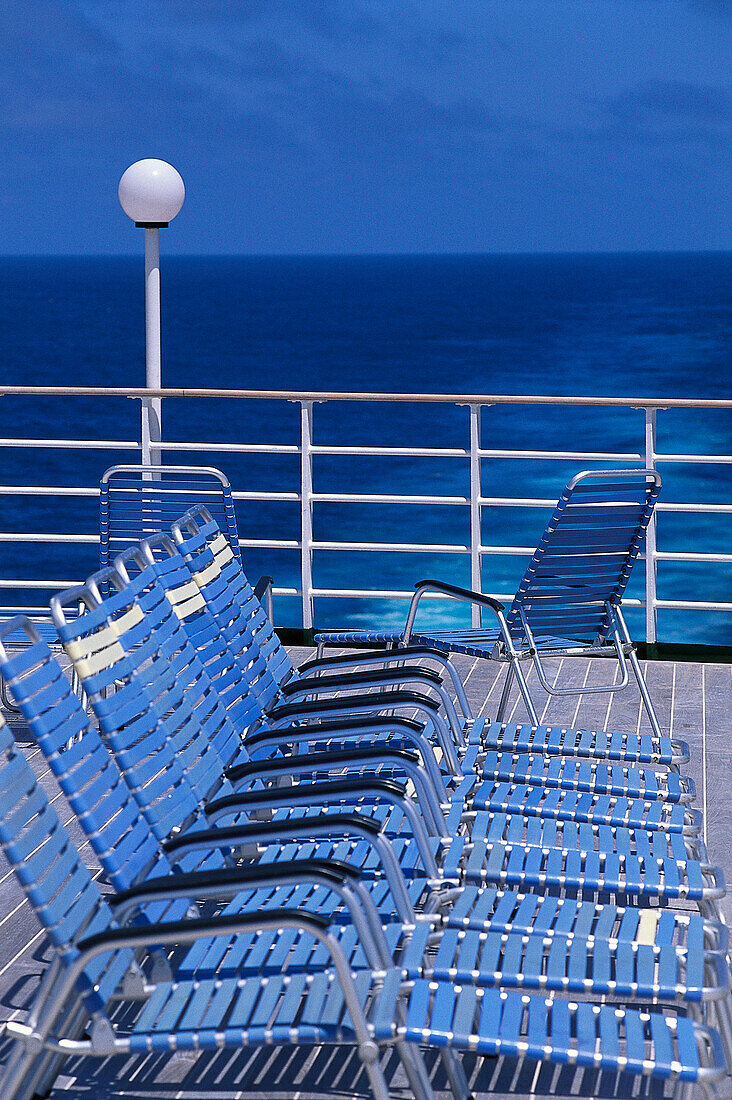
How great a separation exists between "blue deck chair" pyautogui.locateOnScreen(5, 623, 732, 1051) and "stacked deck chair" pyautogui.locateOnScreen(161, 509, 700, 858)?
1.58ft

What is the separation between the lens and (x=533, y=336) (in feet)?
160

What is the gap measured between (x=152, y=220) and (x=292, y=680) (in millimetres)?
3183

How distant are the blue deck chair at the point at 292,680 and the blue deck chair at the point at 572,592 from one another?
2.07 ft

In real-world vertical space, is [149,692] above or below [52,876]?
above

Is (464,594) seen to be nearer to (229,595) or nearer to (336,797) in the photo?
(229,595)

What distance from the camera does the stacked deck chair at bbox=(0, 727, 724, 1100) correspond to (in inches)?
74.3

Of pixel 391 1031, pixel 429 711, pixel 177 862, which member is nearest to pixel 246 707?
pixel 429 711

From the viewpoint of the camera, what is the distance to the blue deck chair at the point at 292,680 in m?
3.28

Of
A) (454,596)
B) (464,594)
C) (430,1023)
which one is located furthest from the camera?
(454,596)

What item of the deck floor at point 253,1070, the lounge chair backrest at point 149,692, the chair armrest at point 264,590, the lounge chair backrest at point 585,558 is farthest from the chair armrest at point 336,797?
the lounge chair backrest at point 585,558

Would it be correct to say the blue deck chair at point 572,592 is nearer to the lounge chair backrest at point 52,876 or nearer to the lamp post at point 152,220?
the lamp post at point 152,220

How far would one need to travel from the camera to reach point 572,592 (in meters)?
4.34

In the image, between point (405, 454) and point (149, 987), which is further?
point (405, 454)

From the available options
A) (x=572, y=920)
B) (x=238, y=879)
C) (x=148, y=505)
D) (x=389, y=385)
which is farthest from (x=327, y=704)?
(x=389, y=385)
